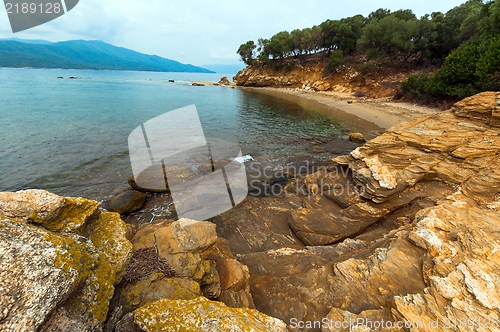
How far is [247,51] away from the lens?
84.7 meters

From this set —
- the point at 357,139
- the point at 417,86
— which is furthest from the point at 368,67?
the point at 357,139

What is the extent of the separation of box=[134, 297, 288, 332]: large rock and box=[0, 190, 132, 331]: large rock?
712mm

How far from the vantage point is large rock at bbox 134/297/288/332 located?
2.97 m

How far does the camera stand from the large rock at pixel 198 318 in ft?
9.76

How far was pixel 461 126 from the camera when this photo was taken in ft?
31.7

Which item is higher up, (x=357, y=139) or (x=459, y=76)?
(x=459, y=76)

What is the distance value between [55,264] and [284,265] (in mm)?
4964

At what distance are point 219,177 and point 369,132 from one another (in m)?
18.6

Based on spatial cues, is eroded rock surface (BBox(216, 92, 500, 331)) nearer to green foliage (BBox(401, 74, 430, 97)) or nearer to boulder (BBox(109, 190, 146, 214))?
boulder (BBox(109, 190, 146, 214))

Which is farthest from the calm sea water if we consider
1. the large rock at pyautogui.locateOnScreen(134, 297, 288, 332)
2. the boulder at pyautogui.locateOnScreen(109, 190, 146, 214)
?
the large rock at pyautogui.locateOnScreen(134, 297, 288, 332)

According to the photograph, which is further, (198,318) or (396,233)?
(396,233)

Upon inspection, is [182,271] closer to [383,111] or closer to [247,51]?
[383,111]

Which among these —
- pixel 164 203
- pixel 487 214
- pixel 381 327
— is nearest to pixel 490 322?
pixel 381 327

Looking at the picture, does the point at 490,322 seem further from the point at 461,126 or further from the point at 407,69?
the point at 407,69
